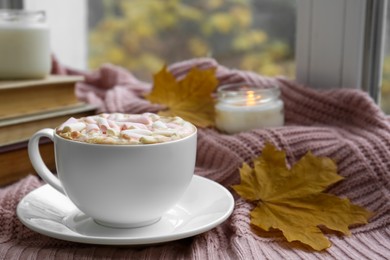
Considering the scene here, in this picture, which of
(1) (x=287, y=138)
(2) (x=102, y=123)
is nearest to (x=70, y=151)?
(2) (x=102, y=123)

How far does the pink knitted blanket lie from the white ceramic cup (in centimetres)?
4

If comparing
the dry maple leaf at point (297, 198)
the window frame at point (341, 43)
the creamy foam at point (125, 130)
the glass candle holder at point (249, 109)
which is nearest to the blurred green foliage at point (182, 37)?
the window frame at point (341, 43)

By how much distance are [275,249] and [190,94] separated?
0.35 metres

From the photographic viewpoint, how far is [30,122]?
0.87m

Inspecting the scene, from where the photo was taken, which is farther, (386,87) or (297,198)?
(386,87)

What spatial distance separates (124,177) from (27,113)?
35 cm

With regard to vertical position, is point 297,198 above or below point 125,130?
below

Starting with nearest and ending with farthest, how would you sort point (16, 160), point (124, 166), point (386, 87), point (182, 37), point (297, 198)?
point (124, 166), point (297, 198), point (16, 160), point (386, 87), point (182, 37)

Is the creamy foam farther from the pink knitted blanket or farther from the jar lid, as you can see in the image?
the jar lid

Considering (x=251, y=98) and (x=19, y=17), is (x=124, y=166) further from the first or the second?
(x=19, y=17)

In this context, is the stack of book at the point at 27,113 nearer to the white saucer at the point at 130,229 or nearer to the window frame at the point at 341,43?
the white saucer at the point at 130,229

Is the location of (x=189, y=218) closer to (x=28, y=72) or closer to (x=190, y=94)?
(x=190, y=94)

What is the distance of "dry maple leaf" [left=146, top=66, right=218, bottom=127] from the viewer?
901mm

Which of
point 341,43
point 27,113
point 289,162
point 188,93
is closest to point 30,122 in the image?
point 27,113
